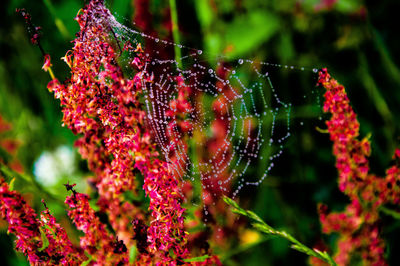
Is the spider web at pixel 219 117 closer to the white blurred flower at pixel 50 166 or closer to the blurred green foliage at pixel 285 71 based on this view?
the blurred green foliage at pixel 285 71

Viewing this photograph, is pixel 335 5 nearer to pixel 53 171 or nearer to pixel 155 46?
pixel 155 46

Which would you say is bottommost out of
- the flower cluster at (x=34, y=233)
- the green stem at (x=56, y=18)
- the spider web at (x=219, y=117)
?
the flower cluster at (x=34, y=233)

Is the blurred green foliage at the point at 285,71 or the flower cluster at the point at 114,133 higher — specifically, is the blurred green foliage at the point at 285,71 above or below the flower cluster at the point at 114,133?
above

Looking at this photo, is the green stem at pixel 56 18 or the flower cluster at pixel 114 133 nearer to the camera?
the flower cluster at pixel 114 133

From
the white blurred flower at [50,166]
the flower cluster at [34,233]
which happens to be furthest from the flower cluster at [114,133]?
the white blurred flower at [50,166]

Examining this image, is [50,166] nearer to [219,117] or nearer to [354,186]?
[219,117]

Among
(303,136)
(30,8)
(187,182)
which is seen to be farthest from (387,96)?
(30,8)

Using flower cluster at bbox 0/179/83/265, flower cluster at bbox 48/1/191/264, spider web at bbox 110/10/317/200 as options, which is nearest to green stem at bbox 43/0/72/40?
spider web at bbox 110/10/317/200
